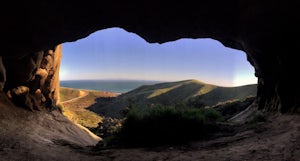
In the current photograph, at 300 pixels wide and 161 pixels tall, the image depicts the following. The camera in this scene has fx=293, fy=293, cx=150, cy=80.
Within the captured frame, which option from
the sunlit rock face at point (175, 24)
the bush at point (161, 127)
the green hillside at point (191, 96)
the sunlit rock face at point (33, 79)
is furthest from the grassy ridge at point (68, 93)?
the sunlit rock face at point (175, 24)

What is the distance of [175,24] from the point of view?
13156 millimetres

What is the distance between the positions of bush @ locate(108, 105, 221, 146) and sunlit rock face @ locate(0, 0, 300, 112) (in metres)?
3.72

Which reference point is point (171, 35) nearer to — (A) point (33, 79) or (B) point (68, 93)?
(A) point (33, 79)

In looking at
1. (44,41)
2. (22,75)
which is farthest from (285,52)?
(22,75)

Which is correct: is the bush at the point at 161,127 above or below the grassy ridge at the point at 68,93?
above

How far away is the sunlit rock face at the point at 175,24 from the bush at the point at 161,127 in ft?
12.2

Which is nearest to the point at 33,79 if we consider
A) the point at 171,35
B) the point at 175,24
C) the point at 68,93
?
the point at 171,35

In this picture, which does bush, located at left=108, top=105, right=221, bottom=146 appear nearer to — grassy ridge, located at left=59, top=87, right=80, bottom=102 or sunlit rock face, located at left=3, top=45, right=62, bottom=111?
sunlit rock face, located at left=3, top=45, right=62, bottom=111

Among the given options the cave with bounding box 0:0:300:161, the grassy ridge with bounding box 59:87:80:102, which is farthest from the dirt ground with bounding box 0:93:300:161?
the grassy ridge with bounding box 59:87:80:102

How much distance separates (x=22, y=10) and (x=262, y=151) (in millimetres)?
9244

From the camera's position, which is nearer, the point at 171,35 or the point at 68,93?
the point at 171,35

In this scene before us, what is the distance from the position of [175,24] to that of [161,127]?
4712 millimetres

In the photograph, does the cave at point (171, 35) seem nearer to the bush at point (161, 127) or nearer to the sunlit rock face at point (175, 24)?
the sunlit rock face at point (175, 24)

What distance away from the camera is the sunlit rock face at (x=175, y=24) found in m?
10.8
